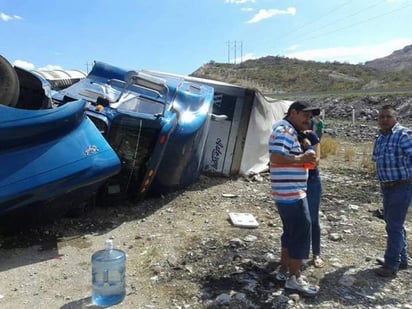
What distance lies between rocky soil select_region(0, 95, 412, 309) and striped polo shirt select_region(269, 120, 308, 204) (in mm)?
820

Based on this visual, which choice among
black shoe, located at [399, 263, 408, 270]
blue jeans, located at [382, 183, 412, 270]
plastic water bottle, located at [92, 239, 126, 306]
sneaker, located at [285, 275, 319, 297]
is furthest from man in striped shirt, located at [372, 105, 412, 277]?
plastic water bottle, located at [92, 239, 126, 306]

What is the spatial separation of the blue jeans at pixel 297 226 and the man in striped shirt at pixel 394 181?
96 centimetres

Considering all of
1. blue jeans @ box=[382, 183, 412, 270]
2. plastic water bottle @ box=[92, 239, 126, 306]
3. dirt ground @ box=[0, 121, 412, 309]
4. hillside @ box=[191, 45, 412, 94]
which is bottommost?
dirt ground @ box=[0, 121, 412, 309]

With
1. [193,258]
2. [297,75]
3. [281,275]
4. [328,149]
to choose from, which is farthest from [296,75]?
[281,275]

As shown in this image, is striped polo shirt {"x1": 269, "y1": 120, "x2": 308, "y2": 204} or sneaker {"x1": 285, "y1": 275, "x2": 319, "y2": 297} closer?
striped polo shirt {"x1": 269, "y1": 120, "x2": 308, "y2": 204}

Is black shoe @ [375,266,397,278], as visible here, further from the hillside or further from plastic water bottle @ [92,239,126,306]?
the hillside

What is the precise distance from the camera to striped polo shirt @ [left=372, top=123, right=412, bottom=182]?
4020mm

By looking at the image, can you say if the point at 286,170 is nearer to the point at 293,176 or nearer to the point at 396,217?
the point at 293,176

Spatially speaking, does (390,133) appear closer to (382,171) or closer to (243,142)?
(382,171)

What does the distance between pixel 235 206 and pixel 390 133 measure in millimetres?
2751

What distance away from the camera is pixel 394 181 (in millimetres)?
4043

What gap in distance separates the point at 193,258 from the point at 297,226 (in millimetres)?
1242

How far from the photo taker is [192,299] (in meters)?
3.60

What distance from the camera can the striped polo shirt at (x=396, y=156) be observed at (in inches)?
158
